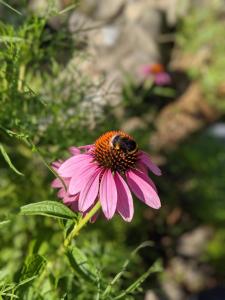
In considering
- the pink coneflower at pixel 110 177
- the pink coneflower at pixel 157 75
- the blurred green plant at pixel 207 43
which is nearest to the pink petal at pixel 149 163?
the pink coneflower at pixel 110 177

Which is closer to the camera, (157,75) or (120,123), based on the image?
(120,123)

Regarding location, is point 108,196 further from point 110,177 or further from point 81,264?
point 81,264

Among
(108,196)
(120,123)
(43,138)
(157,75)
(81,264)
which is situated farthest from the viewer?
(157,75)

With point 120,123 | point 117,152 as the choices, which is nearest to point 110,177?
point 117,152

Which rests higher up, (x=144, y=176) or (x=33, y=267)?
(x=144, y=176)

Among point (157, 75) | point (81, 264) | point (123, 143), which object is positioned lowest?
point (157, 75)

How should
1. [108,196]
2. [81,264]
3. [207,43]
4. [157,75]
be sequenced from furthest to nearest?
[207,43]
[157,75]
[81,264]
[108,196]

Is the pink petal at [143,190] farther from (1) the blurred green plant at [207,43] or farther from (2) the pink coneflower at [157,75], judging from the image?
(1) the blurred green plant at [207,43]

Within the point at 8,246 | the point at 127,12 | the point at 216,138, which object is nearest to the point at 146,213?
the point at 216,138
